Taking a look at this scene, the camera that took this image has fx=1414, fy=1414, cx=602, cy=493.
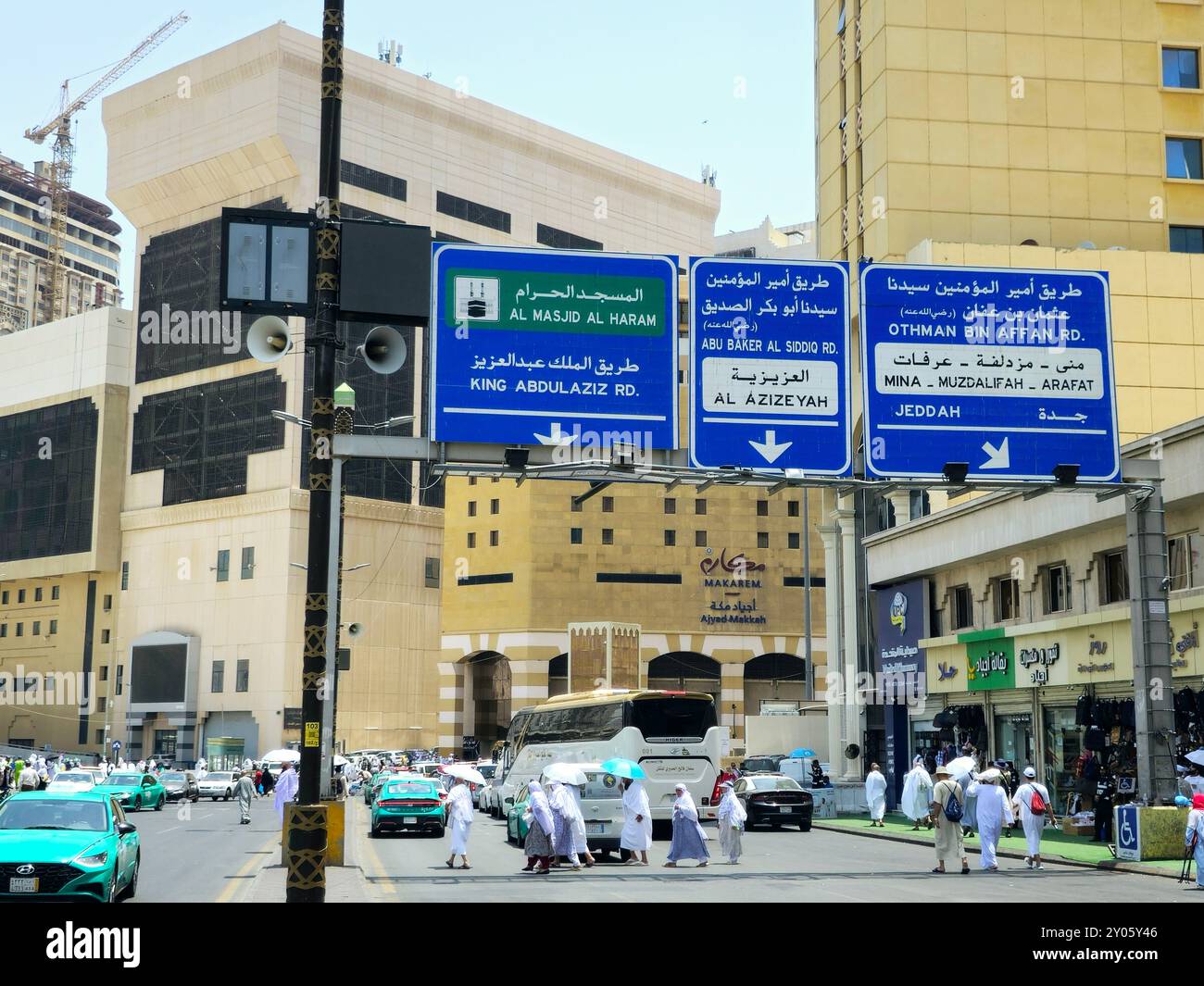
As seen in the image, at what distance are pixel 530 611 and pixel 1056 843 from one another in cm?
7243

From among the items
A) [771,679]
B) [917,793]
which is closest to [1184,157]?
[917,793]

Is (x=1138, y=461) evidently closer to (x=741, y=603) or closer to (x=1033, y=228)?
(x=1033, y=228)

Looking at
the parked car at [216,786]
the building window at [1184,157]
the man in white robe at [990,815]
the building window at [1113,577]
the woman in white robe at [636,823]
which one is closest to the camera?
the man in white robe at [990,815]

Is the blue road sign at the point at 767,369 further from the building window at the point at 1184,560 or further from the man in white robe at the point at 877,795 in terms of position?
the man in white robe at the point at 877,795

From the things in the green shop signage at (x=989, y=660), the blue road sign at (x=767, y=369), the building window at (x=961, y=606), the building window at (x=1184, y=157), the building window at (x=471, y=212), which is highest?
the building window at (x=471, y=212)

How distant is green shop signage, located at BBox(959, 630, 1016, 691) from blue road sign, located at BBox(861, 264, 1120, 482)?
13.3 m

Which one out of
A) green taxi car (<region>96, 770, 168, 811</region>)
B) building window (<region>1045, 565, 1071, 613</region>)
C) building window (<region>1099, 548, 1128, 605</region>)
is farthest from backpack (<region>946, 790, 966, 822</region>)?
green taxi car (<region>96, 770, 168, 811</region>)

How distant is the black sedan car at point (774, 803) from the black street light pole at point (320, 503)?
2253cm

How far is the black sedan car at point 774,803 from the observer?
1377 inches

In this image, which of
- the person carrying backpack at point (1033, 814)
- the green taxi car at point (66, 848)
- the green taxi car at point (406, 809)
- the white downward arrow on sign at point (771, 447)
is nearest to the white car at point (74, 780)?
the green taxi car at point (406, 809)

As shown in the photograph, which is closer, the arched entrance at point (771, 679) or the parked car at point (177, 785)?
the parked car at point (177, 785)

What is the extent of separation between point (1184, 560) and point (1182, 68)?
25679mm

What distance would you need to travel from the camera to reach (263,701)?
100 m

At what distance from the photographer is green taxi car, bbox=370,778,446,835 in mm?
32562
